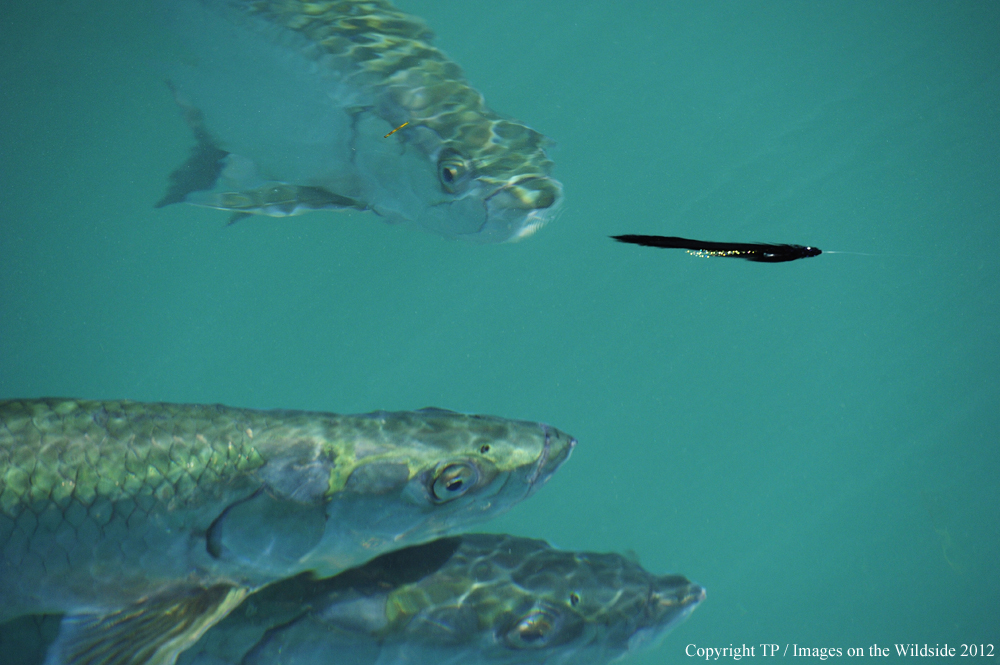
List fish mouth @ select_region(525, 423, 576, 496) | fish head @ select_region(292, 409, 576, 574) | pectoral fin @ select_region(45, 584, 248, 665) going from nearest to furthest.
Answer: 1. pectoral fin @ select_region(45, 584, 248, 665)
2. fish head @ select_region(292, 409, 576, 574)
3. fish mouth @ select_region(525, 423, 576, 496)

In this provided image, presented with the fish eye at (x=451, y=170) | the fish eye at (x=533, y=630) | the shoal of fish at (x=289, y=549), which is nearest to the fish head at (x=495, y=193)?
the fish eye at (x=451, y=170)

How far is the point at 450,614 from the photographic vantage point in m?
3.11

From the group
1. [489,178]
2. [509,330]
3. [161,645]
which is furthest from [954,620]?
[161,645]

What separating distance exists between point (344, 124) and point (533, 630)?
4.16 metres

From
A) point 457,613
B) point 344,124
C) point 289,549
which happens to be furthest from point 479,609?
point 344,124

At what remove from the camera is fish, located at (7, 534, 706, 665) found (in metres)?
2.98

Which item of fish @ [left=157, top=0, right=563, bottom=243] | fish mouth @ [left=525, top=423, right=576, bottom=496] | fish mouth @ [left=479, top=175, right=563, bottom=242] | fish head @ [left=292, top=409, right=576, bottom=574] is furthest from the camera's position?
fish @ [left=157, top=0, right=563, bottom=243]

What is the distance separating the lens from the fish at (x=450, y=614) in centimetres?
298

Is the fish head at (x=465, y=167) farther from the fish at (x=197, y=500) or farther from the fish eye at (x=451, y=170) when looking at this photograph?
the fish at (x=197, y=500)

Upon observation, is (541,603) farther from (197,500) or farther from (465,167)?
(465,167)

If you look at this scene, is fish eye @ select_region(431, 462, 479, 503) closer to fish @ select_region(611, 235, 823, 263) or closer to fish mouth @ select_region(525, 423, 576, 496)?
fish mouth @ select_region(525, 423, 576, 496)

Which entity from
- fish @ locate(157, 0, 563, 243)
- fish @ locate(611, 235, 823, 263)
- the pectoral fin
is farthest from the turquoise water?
fish @ locate(611, 235, 823, 263)

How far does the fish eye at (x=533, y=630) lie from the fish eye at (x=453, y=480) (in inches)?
33.4

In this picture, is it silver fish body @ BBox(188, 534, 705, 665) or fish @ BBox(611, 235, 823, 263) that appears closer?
fish @ BBox(611, 235, 823, 263)
